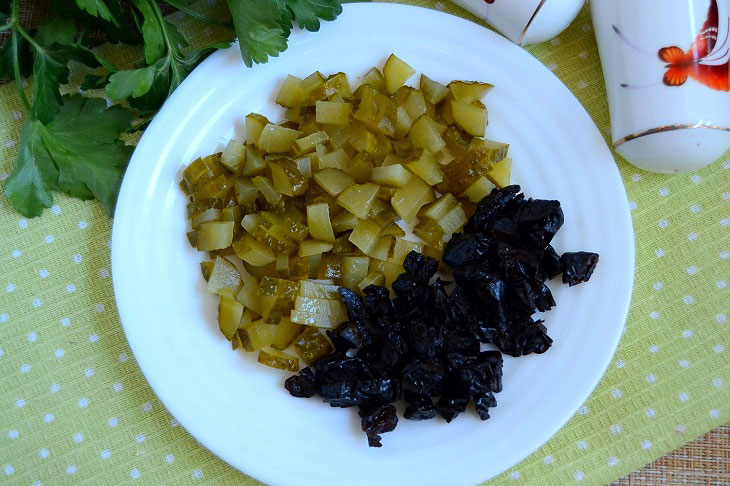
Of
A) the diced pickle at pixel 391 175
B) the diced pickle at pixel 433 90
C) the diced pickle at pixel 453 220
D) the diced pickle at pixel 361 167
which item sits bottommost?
the diced pickle at pixel 453 220

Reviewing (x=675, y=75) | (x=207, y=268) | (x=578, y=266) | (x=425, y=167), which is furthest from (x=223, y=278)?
(x=675, y=75)

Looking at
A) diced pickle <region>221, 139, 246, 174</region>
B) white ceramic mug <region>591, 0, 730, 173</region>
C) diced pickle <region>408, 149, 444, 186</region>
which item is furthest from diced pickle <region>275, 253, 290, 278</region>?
white ceramic mug <region>591, 0, 730, 173</region>

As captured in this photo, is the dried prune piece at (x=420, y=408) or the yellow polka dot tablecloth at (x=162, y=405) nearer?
the dried prune piece at (x=420, y=408)

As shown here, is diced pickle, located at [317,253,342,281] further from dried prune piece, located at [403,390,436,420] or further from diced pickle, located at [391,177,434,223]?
dried prune piece, located at [403,390,436,420]

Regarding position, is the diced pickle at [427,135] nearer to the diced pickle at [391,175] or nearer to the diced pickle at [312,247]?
the diced pickle at [391,175]

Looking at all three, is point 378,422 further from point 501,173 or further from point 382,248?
point 501,173

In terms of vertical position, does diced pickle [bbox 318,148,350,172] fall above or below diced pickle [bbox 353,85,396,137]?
below

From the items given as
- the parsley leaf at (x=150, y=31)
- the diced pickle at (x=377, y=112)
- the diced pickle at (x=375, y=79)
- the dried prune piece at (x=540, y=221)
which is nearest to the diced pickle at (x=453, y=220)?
the dried prune piece at (x=540, y=221)
